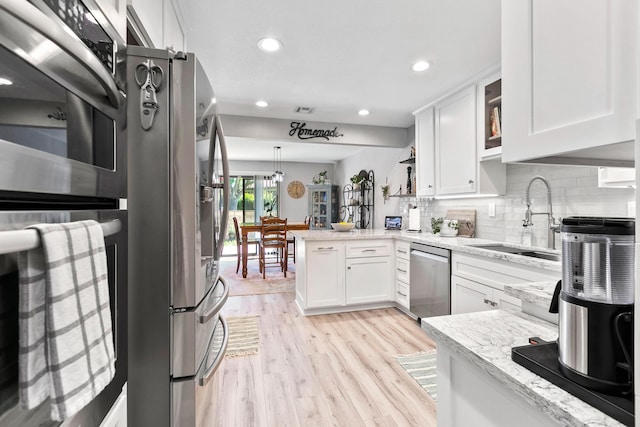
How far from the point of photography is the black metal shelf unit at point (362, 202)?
6152 millimetres

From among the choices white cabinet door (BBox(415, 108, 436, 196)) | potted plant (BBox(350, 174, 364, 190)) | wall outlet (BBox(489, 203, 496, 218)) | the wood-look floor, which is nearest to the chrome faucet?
wall outlet (BBox(489, 203, 496, 218))

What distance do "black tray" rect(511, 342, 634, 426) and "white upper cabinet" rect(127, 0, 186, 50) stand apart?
1625 mm

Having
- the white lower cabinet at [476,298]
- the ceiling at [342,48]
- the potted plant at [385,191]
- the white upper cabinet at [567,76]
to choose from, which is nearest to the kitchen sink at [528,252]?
the white lower cabinet at [476,298]

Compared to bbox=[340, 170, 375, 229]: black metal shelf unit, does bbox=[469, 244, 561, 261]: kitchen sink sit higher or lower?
lower

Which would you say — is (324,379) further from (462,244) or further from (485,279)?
(462,244)

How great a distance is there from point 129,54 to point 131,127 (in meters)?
0.24

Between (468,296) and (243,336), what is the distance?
2.01 m

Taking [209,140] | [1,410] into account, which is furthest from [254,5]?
[1,410]

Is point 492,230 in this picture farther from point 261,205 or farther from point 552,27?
point 261,205

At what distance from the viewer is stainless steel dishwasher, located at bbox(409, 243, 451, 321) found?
2799 mm

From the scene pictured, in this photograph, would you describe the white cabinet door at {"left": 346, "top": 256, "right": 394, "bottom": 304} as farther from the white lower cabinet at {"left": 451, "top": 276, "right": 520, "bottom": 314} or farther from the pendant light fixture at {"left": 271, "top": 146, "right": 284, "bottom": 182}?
the pendant light fixture at {"left": 271, "top": 146, "right": 284, "bottom": 182}

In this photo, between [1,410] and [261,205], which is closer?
[1,410]

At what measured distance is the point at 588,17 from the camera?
0.61m

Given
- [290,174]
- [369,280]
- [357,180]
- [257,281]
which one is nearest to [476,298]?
[369,280]
